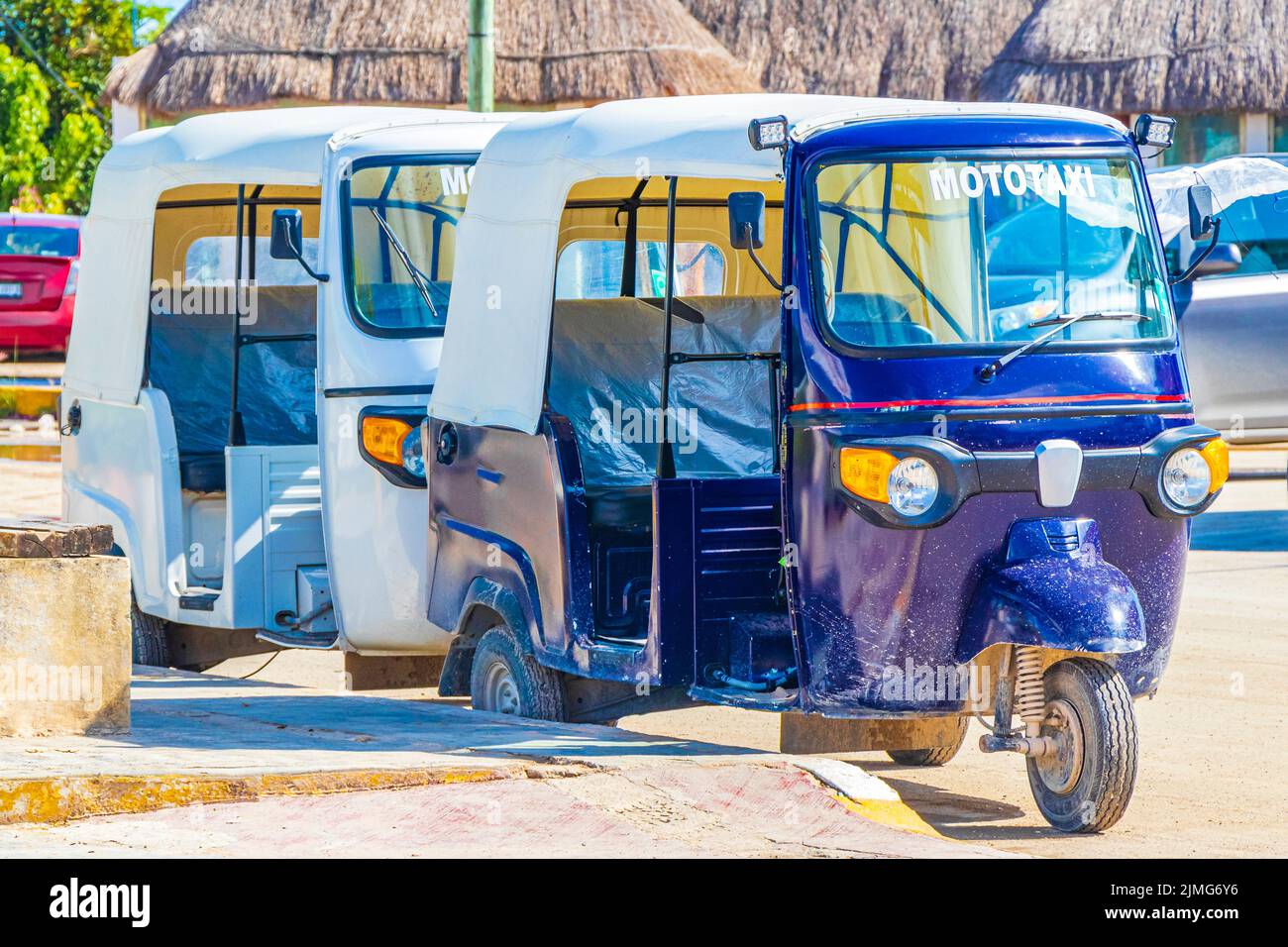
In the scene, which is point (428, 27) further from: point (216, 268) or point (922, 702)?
point (922, 702)

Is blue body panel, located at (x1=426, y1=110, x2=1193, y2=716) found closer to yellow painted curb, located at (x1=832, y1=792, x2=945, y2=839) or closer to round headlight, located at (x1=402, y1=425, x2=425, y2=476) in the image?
yellow painted curb, located at (x1=832, y1=792, x2=945, y2=839)

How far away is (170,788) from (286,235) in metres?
2.82

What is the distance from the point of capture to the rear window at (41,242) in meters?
24.4

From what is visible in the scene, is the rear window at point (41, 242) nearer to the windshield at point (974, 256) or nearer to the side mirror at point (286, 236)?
the side mirror at point (286, 236)

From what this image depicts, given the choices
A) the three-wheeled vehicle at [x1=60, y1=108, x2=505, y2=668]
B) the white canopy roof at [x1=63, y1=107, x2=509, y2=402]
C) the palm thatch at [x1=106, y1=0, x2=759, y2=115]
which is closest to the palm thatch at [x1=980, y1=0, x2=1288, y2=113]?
the palm thatch at [x1=106, y1=0, x2=759, y2=115]

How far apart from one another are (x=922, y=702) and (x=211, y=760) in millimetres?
2160

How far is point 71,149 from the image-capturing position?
32750 mm

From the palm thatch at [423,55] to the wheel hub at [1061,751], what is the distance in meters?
18.8

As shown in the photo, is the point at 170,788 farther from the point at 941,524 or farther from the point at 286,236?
the point at 286,236

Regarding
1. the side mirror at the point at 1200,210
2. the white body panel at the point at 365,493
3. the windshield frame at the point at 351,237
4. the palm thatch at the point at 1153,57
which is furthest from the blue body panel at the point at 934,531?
the palm thatch at the point at 1153,57

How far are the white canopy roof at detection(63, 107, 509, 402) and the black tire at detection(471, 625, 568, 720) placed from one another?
2142 mm

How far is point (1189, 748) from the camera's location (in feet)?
27.7

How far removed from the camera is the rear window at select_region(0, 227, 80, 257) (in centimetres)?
2438
